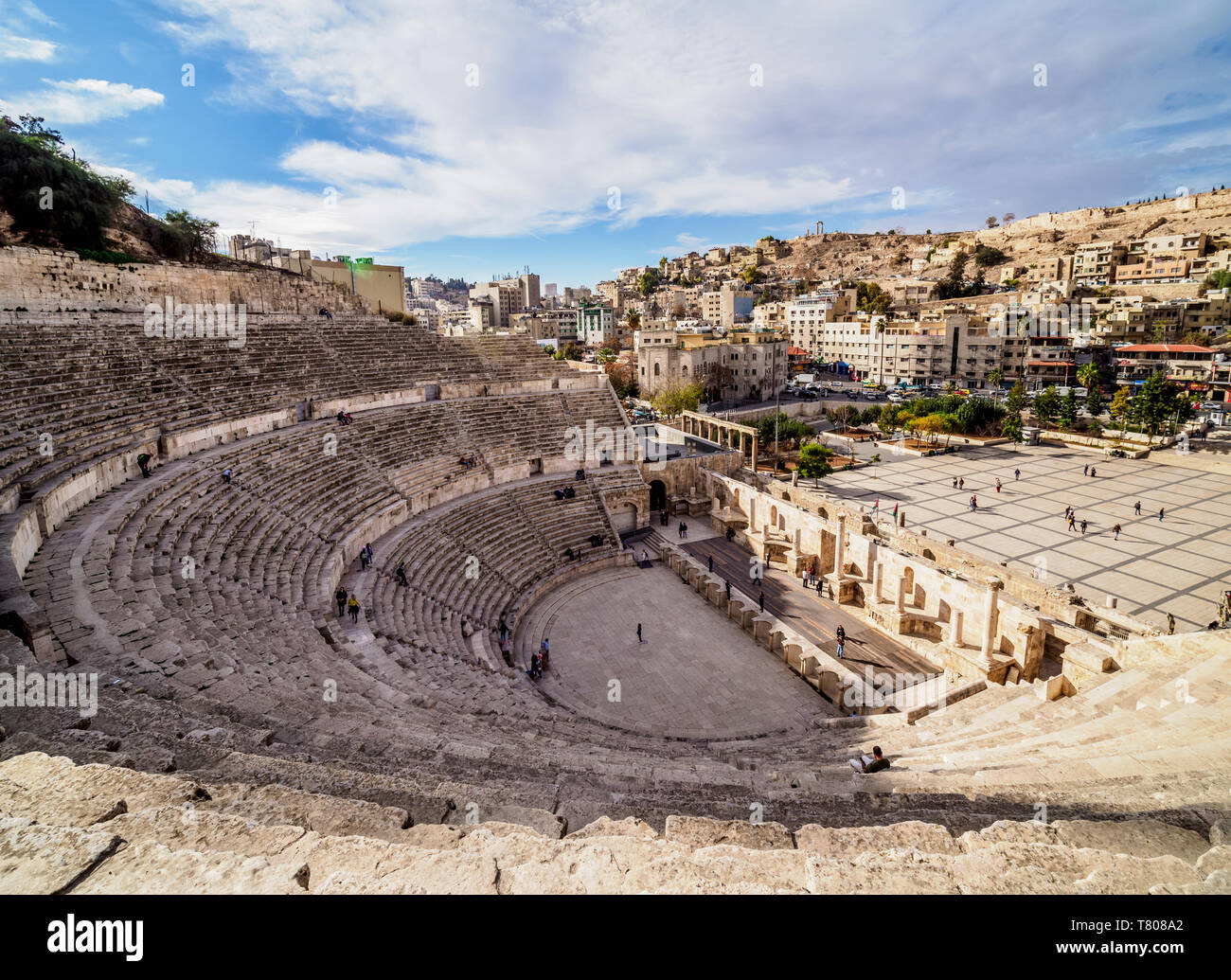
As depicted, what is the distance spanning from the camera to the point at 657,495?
97.2 ft

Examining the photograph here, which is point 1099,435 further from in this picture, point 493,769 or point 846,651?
point 493,769

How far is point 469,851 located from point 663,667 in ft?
42.7

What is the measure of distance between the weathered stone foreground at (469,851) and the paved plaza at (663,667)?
9.07m

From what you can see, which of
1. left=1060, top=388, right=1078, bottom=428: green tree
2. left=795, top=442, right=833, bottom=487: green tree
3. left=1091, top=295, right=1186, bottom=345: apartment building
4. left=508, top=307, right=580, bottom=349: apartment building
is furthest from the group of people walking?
left=508, top=307, right=580, bottom=349: apartment building

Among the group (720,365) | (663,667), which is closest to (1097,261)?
(720,365)

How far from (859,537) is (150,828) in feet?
66.9

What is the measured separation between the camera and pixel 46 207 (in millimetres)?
23250

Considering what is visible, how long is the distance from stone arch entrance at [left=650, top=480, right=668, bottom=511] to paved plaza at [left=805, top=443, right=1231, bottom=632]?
1059 cm

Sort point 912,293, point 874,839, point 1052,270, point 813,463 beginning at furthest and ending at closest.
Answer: point 912,293, point 1052,270, point 813,463, point 874,839

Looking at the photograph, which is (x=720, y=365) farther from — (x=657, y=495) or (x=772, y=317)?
(x=657, y=495)

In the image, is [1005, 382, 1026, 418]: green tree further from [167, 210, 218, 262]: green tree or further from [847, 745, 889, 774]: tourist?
[167, 210, 218, 262]: green tree

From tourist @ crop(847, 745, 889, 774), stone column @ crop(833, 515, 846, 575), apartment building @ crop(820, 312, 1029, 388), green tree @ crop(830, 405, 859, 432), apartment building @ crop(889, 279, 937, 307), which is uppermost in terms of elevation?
apartment building @ crop(889, 279, 937, 307)

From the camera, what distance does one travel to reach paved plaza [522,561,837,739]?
1446cm
